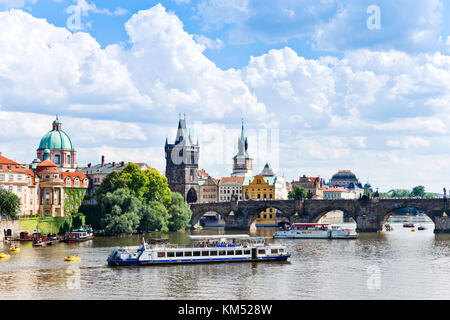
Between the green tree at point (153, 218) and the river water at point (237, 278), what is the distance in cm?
4029

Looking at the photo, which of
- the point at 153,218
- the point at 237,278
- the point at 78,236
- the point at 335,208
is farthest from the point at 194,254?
the point at 335,208

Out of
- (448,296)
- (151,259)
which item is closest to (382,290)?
(448,296)

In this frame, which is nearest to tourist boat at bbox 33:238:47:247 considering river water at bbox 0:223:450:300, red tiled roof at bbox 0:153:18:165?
river water at bbox 0:223:450:300

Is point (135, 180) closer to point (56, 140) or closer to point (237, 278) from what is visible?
point (56, 140)

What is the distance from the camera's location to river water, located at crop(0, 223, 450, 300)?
2393 inches

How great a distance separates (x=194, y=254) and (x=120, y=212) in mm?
52366

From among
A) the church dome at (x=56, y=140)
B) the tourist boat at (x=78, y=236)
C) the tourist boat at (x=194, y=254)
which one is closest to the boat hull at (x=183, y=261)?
the tourist boat at (x=194, y=254)

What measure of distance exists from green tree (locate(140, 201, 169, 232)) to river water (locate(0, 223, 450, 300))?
4029 centimetres

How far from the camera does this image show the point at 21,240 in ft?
376

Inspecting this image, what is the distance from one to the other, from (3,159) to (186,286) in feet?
255

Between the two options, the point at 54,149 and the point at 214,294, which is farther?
the point at 54,149

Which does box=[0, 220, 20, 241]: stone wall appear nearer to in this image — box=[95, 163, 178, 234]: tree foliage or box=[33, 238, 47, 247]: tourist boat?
box=[33, 238, 47, 247]: tourist boat

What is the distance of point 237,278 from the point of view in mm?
71125

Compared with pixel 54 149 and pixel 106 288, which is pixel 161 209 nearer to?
pixel 54 149
